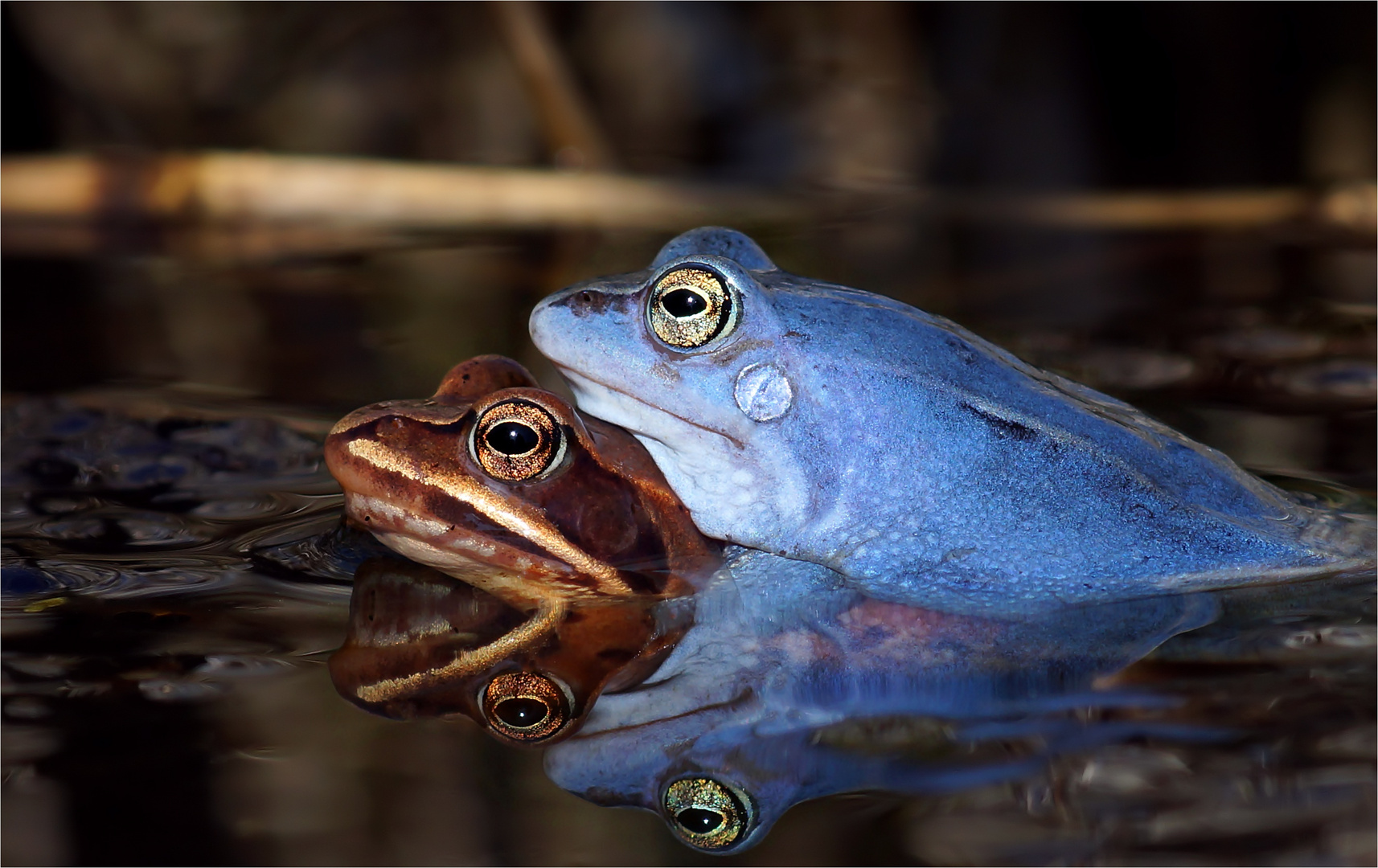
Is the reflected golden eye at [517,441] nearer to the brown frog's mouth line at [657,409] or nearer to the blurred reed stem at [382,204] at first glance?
the brown frog's mouth line at [657,409]

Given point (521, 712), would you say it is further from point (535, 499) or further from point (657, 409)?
point (657, 409)

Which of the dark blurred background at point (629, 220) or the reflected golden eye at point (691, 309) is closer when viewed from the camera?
the dark blurred background at point (629, 220)

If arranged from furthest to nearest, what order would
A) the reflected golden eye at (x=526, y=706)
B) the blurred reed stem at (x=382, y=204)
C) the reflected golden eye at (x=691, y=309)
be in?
the blurred reed stem at (x=382, y=204) → the reflected golden eye at (x=691, y=309) → the reflected golden eye at (x=526, y=706)

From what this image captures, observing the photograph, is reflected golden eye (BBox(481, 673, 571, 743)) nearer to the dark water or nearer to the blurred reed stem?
the dark water

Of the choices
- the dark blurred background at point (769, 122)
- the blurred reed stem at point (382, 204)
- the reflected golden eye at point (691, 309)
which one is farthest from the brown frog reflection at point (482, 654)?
the blurred reed stem at point (382, 204)

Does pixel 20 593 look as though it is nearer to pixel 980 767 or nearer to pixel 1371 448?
pixel 980 767

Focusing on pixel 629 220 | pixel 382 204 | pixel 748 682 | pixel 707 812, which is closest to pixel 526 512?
pixel 748 682
